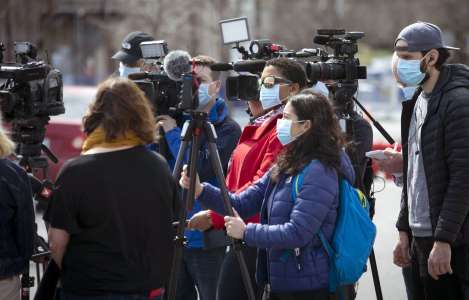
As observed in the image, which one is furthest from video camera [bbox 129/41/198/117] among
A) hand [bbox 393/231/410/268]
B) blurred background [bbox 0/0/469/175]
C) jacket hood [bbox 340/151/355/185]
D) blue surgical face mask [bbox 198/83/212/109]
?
blurred background [bbox 0/0/469/175]

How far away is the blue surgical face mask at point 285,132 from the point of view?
15.4 ft

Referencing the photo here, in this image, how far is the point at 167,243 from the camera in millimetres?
4145

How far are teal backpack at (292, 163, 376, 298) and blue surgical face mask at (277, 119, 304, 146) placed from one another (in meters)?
0.21

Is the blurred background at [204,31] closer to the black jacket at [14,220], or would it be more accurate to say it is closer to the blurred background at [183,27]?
the blurred background at [183,27]

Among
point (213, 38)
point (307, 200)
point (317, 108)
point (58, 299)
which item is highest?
point (317, 108)

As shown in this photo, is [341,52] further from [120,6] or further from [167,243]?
[120,6]

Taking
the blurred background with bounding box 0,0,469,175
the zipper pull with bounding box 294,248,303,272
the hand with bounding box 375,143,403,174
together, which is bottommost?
the blurred background with bounding box 0,0,469,175

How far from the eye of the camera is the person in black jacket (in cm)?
477

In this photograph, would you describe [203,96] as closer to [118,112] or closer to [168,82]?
[168,82]

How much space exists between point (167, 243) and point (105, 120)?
1.95 feet

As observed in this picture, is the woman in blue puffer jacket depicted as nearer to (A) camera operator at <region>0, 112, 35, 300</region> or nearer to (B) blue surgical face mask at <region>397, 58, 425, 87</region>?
(B) blue surgical face mask at <region>397, 58, 425, 87</region>

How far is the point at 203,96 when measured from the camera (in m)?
5.37

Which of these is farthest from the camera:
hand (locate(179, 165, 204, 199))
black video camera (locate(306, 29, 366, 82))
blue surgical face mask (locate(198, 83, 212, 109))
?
black video camera (locate(306, 29, 366, 82))

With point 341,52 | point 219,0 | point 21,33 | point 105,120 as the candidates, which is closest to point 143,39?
point 341,52
